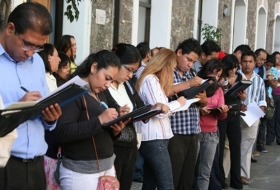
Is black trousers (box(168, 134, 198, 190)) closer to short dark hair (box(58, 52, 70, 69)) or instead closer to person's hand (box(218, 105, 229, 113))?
person's hand (box(218, 105, 229, 113))

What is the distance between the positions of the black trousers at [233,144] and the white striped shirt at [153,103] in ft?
6.53

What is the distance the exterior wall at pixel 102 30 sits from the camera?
958 cm

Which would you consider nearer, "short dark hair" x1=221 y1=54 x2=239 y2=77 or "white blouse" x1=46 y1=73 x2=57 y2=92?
"white blouse" x1=46 y1=73 x2=57 y2=92

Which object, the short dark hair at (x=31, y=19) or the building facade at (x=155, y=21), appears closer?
the short dark hair at (x=31, y=19)

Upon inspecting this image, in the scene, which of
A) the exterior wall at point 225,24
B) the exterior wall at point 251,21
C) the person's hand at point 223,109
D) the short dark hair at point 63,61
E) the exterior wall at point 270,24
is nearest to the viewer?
the short dark hair at point 63,61

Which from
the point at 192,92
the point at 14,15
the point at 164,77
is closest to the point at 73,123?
the point at 14,15

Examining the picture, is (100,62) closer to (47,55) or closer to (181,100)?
(47,55)

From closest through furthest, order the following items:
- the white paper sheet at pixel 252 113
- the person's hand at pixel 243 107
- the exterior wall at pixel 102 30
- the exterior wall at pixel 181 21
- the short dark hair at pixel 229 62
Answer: the short dark hair at pixel 229 62, the person's hand at pixel 243 107, the white paper sheet at pixel 252 113, the exterior wall at pixel 102 30, the exterior wall at pixel 181 21

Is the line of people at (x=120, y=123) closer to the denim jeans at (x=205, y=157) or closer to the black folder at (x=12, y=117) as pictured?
the denim jeans at (x=205, y=157)

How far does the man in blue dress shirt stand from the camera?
3486 mm

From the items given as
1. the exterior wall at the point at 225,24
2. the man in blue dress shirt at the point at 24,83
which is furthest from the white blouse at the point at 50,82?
the exterior wall at the point at 225,24

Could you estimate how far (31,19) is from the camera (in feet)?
11.5

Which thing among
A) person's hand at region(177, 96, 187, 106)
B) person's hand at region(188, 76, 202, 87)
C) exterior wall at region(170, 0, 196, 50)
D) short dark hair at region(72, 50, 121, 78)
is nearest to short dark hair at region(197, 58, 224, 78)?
person's hand at region(188, 76, 202, 87)

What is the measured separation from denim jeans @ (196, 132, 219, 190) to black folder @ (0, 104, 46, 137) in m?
4.02
